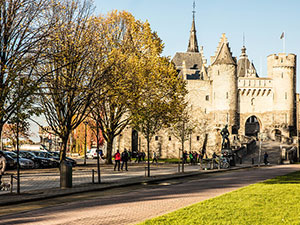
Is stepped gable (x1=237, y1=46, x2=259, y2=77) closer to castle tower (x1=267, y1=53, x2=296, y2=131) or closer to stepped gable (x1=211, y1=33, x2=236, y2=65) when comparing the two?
castle tower (x1=267, y1=53, x2=296, y2=131)

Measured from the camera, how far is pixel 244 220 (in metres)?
9.95

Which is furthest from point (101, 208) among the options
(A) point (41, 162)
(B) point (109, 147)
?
(B) point (109, 147)

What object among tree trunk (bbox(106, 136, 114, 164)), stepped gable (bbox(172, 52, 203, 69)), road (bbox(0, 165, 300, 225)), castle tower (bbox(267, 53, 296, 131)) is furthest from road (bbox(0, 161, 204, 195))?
stepped gable (bbox(172, 52, 203, 69))

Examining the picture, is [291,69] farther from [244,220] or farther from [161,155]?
[244,220]

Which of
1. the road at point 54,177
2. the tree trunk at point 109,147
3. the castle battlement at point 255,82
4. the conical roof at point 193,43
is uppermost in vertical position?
the conical roof at point 193,43

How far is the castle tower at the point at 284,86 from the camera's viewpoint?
67.6 metres

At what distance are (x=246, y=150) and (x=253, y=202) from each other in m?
42.1

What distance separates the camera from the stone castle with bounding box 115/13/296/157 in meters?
67.0

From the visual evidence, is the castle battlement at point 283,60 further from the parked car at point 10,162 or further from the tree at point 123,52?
the parked car at point 10,162

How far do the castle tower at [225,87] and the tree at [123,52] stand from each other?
3164 cm

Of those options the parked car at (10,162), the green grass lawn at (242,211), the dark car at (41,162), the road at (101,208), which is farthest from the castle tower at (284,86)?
the green grass lawn at (242,211)

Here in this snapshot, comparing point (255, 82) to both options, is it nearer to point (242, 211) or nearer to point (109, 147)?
point (109, 147)

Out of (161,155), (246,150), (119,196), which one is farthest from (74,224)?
(161,155)

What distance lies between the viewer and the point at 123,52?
3503 centimetres
